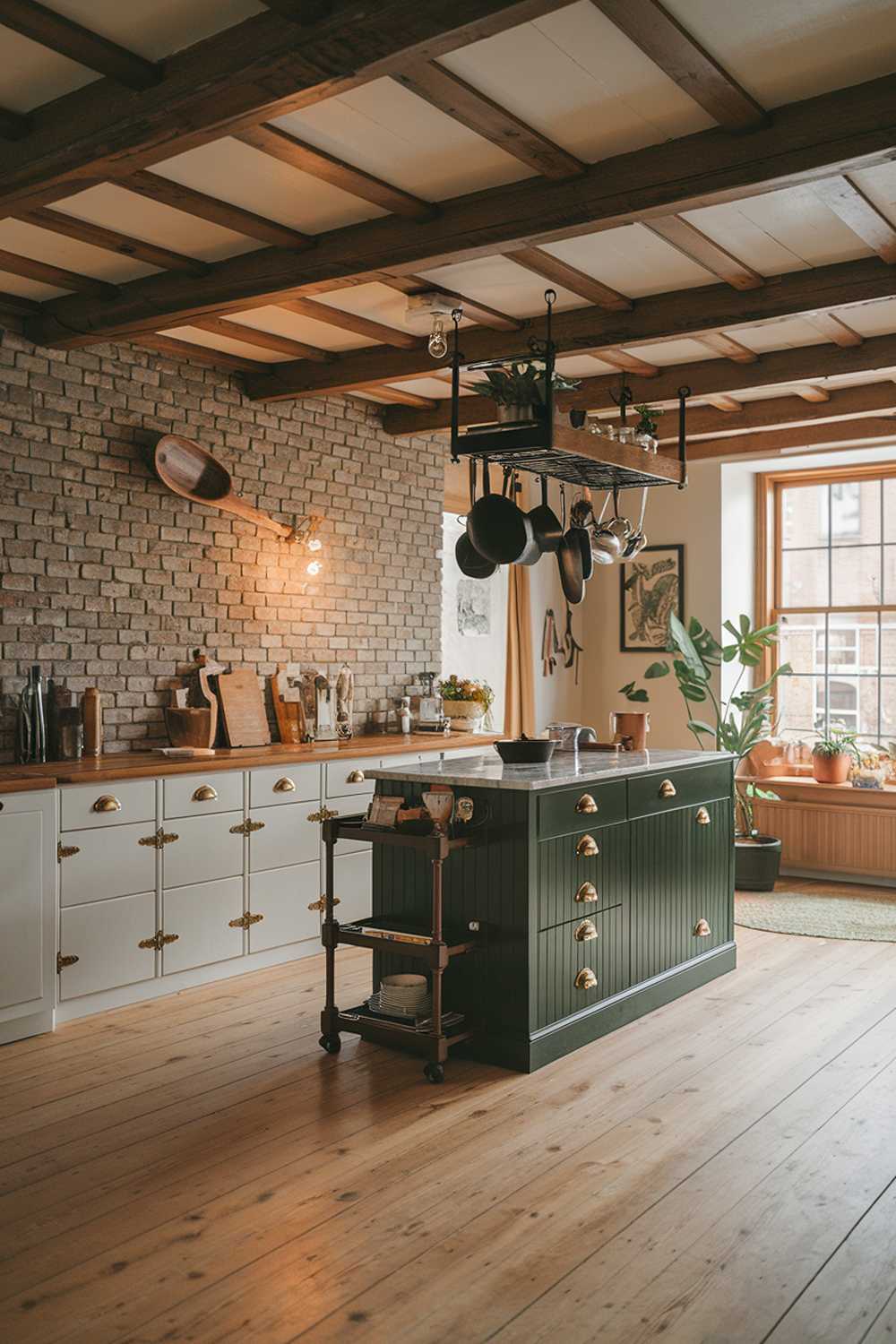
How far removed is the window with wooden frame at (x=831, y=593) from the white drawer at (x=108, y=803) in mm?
4952

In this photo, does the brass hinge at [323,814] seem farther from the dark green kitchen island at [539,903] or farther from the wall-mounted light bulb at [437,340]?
the wall-mounted light bulb at [437,340]

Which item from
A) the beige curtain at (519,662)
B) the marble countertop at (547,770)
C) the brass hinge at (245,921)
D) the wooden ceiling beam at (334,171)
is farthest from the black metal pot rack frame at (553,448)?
the beige curtain at (519,662)

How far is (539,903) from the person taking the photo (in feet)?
12.8

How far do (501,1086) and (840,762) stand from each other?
4479 mm

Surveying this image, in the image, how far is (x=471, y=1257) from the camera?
2619 mm

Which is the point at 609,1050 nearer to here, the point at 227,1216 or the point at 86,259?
the point at 227,1216

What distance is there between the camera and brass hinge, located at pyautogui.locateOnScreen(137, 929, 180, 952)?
458 centimetres

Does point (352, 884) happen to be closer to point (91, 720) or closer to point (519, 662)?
point (91, 720)

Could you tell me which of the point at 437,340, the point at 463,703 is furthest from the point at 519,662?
the point at 437,340

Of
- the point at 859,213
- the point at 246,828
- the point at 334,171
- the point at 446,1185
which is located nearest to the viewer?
the point at 446,1185

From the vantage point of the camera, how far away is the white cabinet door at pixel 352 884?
5.48 metres

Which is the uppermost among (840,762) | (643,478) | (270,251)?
(270,251)

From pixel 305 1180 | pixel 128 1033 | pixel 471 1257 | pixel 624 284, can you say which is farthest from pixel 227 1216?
pixel 624 284

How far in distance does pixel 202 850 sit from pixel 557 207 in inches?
112
